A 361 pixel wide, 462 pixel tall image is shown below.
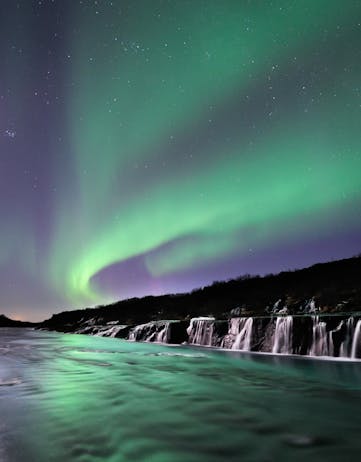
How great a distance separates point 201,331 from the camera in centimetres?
3272

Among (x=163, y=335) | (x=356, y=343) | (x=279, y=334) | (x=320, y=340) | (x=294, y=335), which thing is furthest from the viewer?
(x=163, y=335)

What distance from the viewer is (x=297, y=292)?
41.9 meters

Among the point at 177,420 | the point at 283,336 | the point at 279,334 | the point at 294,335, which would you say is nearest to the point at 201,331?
the point at 279,334

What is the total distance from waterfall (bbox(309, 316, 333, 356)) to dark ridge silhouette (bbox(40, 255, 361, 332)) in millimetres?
9238

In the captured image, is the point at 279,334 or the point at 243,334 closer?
the point at 279,334

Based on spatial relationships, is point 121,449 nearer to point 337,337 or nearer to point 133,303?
point 337,337

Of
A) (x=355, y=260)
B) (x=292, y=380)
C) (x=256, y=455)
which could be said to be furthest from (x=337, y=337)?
(x=355, y=260)

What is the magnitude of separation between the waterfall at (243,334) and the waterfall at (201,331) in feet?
9.87

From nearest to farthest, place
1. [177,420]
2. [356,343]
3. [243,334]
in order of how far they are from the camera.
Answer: [177,420] → [356,343] → [243,334]

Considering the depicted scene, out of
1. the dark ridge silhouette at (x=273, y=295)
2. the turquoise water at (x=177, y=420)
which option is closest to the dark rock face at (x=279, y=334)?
the dark ridge silhouette at (x=273, y=295)

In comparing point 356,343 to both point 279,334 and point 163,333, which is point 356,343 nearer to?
point 279,334

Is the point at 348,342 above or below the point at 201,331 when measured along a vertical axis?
below

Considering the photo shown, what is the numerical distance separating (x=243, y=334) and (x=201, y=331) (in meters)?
6.35

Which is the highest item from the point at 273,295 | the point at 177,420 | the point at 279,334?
the point at 273,295
